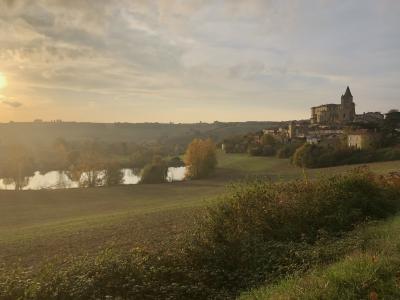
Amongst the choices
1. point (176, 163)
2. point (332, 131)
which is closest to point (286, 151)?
point (176, 163)

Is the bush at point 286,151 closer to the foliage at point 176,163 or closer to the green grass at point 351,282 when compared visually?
the foliage at point 176,163

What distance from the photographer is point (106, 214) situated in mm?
39250

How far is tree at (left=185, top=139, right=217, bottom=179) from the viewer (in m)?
77.8

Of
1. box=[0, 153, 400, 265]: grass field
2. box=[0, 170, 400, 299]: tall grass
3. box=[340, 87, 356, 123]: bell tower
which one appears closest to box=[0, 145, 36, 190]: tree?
box=[0, 153, 400, 265]: grass field

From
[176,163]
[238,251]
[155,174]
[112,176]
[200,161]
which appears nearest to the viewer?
[238,251]

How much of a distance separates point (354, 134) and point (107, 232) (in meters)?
68.4

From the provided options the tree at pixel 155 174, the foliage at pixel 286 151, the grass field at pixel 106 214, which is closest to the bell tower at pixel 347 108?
the grass field at pixel 106 214

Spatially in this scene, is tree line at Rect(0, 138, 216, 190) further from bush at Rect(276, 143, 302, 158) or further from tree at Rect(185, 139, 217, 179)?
bush at Rect(276, 143, 302, 158)

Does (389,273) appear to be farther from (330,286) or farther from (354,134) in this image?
(354,134)

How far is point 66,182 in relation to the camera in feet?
280

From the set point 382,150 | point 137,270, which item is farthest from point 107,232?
point 382,150

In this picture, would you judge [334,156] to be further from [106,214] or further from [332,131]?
[106,214]

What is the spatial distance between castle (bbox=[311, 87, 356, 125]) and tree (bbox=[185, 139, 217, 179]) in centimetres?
7435

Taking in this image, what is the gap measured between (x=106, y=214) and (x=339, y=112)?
127 metres
